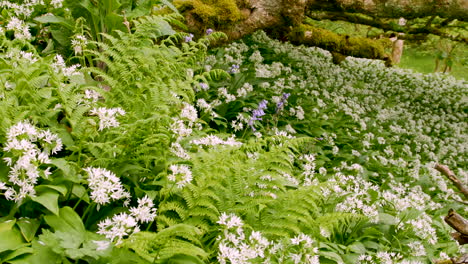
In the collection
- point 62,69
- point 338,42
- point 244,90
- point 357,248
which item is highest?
point 62,69

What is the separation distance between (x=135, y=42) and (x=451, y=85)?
463 inches

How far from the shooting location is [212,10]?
6.68 meters

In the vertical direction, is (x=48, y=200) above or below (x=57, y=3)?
below

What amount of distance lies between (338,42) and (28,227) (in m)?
9.13

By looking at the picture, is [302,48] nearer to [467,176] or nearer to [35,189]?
[467,176]

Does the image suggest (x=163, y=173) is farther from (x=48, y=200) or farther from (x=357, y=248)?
(x=357, y=248)

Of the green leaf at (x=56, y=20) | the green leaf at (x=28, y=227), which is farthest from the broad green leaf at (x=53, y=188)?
the green leaf at (x=56, y=20)

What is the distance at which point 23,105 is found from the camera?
8.98 ft

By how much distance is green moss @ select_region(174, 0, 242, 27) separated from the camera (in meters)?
6.61

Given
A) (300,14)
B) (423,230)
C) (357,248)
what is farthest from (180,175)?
(300,14)

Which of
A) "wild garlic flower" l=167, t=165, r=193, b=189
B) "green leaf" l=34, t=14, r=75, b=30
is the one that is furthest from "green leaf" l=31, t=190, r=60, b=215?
"green leaf" l=34, t=14, r=75, b=30

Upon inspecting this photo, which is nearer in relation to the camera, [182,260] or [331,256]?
[182,260]

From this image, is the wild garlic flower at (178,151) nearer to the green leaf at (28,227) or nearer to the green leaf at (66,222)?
the green leaf at (66,222)

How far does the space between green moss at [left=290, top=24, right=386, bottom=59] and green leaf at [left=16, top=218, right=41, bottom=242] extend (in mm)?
8603
